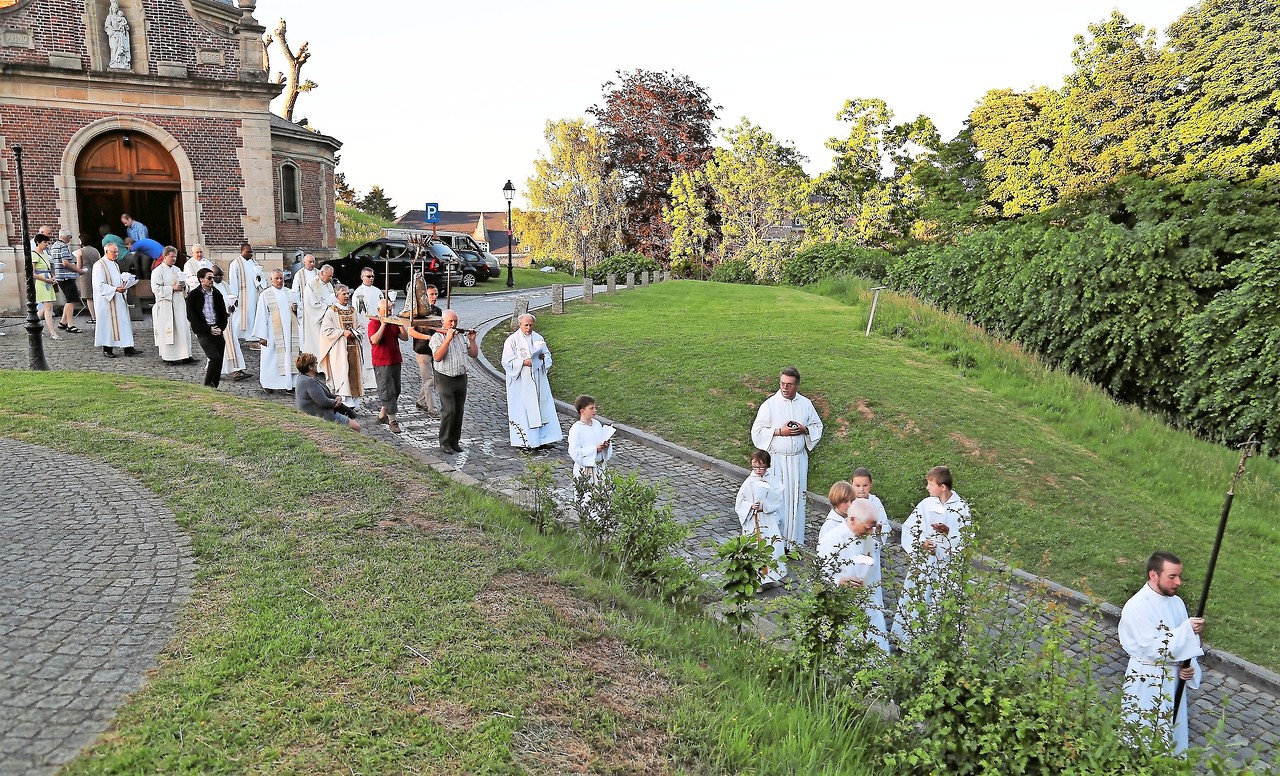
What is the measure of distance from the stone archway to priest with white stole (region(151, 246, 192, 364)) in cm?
876

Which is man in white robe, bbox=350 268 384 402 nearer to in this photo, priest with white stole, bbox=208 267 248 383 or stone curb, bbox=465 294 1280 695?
priest with white stole, bbox=208 267 248 383

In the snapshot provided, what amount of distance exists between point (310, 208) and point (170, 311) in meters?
17.7

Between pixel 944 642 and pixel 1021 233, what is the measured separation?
16439mm

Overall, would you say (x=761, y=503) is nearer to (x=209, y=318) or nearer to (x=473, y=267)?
(x=209, y=318)

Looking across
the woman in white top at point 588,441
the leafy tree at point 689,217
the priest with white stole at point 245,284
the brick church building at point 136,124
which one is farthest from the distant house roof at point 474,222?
the woman in white top at point 588,441

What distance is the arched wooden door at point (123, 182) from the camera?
2059 cm

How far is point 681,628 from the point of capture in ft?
18.4

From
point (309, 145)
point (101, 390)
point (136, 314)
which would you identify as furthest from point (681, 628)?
point (309, 145)

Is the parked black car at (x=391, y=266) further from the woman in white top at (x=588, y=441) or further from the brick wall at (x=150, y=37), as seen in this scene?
the woman in white top at (x=588, y=441)

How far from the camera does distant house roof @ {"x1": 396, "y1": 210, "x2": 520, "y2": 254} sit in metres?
104

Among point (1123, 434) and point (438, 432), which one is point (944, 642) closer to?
point (438, 432)

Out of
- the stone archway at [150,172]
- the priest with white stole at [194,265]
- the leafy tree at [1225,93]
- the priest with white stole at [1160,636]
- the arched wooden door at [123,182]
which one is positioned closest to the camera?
the priest with white stole at [1160,636]

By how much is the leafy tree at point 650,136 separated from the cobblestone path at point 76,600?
39676mm

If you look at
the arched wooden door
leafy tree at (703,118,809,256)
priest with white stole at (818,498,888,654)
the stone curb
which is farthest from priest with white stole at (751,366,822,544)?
leafy tree at (703,118,809,256)
